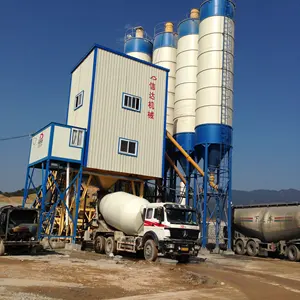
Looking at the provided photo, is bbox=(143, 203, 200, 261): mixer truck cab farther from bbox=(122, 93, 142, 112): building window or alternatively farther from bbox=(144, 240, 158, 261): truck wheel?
bbox=(122, 93, 142, 112): building window

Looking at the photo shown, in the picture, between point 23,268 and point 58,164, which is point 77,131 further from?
point 23,268

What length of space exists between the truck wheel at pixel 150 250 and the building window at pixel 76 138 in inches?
393

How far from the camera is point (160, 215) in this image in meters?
19.3

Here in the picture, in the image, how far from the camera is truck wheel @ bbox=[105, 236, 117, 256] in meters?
22.4

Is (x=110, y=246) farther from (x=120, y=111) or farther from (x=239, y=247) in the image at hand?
(x=239, y=247)

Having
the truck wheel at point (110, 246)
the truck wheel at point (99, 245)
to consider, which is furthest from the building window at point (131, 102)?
the truck wheel at point (110, 246)

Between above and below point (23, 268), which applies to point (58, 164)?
above

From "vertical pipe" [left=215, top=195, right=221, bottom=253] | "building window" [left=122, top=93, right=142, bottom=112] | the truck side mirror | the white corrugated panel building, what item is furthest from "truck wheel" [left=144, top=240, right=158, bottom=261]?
"building window" [left=122, top=93, right=142, bottom=112]

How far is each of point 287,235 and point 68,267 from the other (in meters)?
16.5

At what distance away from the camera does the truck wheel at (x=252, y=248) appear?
28.5m

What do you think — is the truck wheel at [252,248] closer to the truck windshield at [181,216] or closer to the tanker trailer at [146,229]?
the tanker trailer at [146,229]

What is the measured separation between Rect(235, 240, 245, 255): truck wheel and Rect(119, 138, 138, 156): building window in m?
10.3

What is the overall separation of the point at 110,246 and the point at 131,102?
11330 millimetres

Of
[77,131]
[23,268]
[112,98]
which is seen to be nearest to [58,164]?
[77,131]
